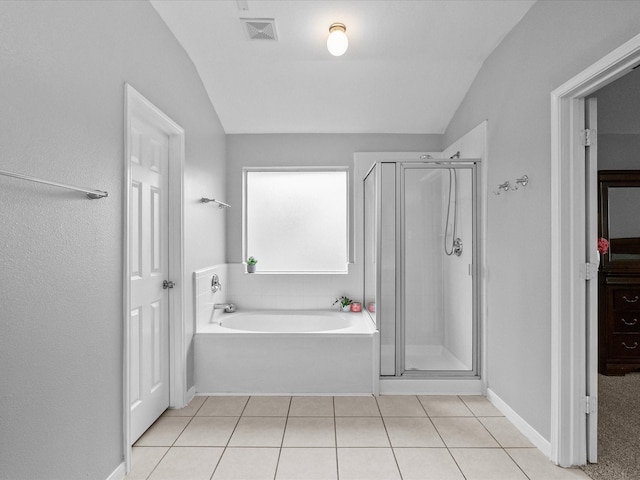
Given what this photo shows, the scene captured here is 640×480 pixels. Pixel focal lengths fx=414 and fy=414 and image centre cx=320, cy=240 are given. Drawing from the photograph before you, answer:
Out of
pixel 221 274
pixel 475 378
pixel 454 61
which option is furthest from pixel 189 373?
pixel 454 61

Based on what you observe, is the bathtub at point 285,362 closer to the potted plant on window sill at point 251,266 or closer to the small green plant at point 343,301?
the small green plant at point 343,301

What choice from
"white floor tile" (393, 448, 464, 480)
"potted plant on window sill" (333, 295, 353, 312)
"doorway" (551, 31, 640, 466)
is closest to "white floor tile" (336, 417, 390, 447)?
"white floor tile" (393, 448, 464, 480)

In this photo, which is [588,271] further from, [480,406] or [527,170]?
[480,406]

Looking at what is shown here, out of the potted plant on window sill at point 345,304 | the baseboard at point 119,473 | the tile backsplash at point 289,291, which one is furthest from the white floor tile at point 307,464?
the tile backsplash at point 289,291

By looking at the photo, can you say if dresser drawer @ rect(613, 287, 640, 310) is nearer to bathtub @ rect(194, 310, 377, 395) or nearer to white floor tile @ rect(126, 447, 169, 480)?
bathtub @ rect(194, 310, 377, 395)

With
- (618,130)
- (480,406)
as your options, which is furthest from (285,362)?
(618,130)

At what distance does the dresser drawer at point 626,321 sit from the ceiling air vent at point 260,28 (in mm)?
3687

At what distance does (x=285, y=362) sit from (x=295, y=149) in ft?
6.92

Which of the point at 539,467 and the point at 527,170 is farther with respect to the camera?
the point at 527,170

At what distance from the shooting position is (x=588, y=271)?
208 cm

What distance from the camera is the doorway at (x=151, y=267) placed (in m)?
2.13

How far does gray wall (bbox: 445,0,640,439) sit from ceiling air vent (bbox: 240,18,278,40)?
1.57 meters

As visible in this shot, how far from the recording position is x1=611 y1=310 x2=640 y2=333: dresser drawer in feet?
12.1

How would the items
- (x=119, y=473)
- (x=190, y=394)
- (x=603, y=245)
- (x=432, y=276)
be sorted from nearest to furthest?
(x=119, y=473) → (x=190, y=394) → (x=432, y=276) → (x=603, y=245)
